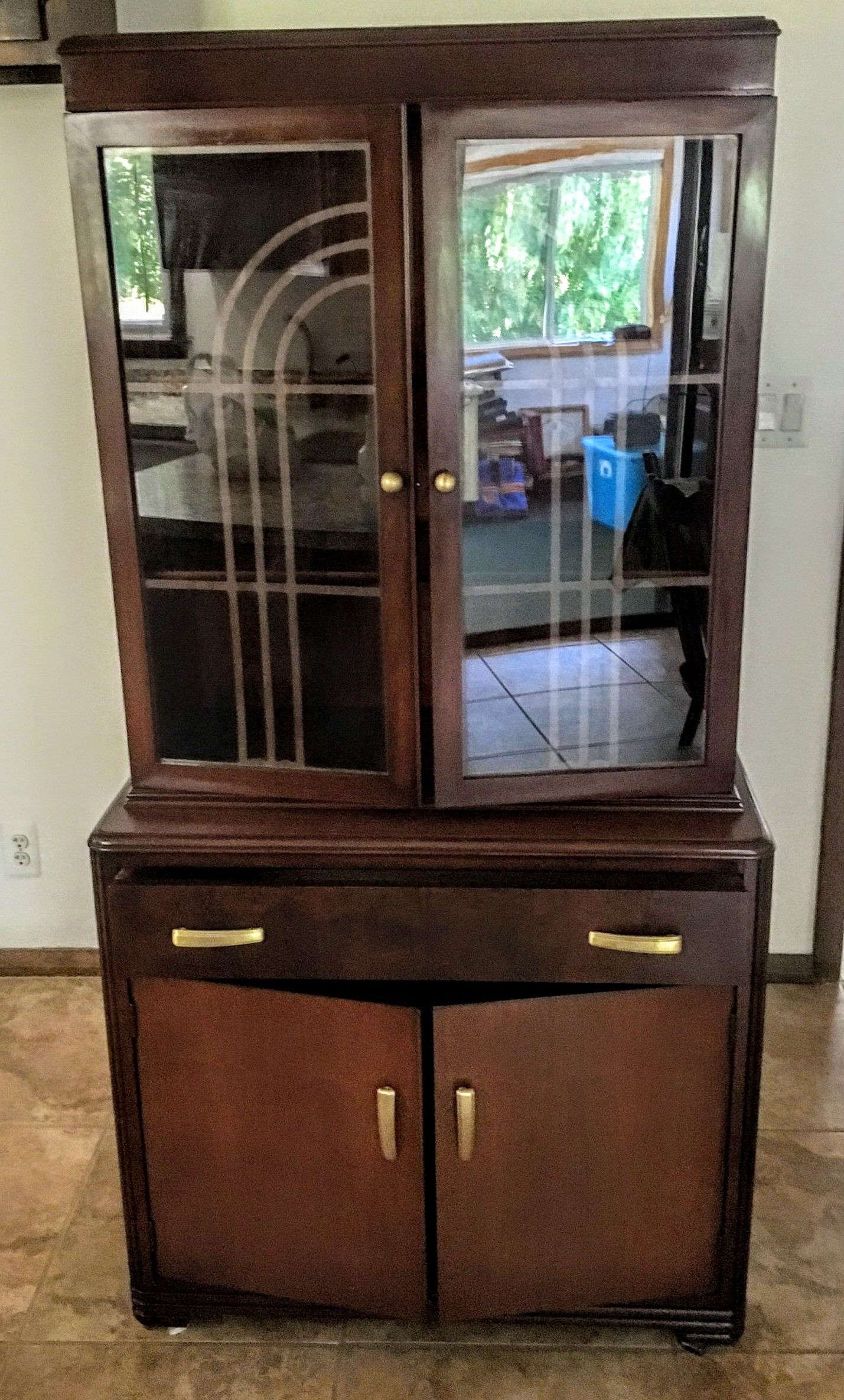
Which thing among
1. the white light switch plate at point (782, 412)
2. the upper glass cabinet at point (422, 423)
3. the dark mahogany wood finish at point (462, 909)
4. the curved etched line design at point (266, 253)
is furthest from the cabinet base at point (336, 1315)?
the white light switch plate at point (782, 412)

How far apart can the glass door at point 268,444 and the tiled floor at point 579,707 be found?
108 millimetres

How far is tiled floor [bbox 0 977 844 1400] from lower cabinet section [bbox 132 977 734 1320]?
0.09 m

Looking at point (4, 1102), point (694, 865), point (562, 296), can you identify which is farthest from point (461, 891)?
point (4, 1102)

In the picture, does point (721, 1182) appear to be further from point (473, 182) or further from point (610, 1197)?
point (473, 182)

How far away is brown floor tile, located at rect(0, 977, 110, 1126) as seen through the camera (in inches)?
81.4

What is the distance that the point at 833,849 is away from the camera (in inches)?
89.0

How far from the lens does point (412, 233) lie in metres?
1.30

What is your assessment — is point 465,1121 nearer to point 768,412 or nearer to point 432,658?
point 432,658

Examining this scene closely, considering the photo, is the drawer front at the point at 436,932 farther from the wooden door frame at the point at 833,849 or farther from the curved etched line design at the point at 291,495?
the wooden door frame at the point at 833,849

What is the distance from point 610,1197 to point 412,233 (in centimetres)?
119

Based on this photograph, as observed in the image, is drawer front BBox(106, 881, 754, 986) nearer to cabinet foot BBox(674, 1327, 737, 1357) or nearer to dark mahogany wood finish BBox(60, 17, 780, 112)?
cabinet foot BBox(674, 1327, 737, 1357)

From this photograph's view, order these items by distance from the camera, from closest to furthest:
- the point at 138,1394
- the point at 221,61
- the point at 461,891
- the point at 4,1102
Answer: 1. the point at 221,61
2. the point at 461,891
3. the point at 138,1394
4. the point at 4,1102

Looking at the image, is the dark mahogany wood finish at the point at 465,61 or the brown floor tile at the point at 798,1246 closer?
the dark mahogany wood finish at the point at 465,61

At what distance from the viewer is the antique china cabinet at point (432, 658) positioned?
1.29 m
